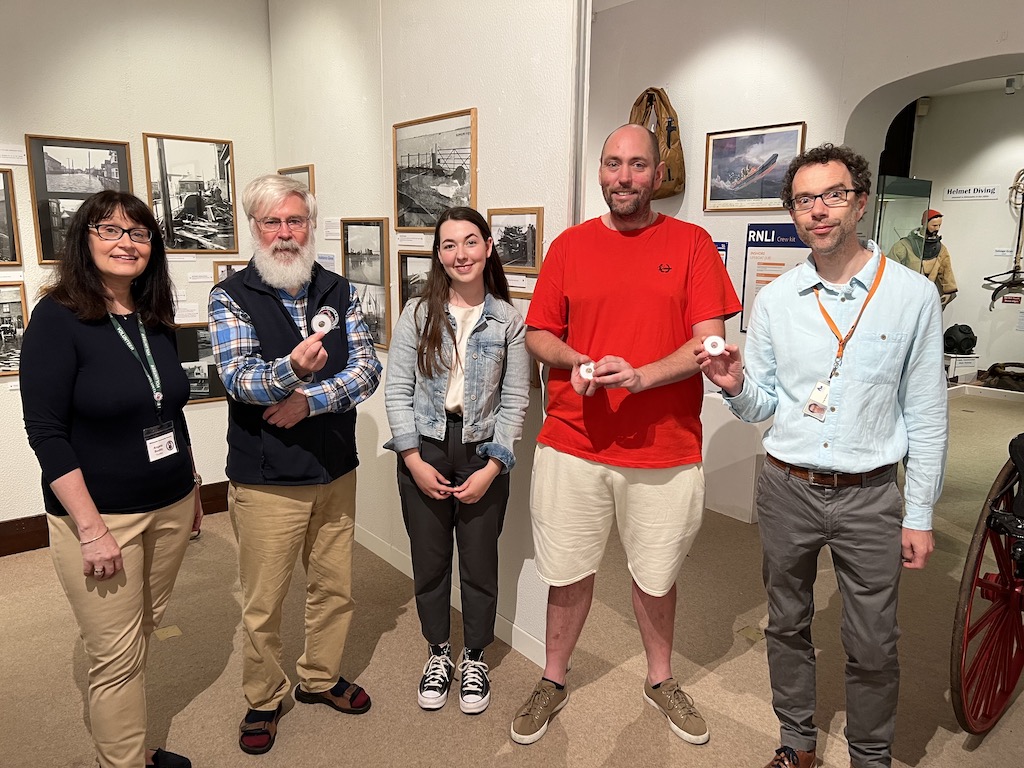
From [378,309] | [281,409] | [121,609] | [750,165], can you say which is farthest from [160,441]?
[750,165]

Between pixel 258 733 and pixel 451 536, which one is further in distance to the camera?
pixel 451 536

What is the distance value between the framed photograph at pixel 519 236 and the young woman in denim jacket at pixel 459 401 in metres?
0.24

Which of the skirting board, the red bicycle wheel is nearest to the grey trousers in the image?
the red bicycle wheel

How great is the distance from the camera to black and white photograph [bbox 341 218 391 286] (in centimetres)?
373

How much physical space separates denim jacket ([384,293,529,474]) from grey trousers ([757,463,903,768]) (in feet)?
2.99

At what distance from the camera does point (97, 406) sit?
76.5 inches

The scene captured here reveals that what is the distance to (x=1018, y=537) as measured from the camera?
2.17 metres

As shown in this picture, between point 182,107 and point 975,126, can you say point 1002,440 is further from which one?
point 182,107

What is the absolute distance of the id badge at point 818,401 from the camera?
2.02 meters

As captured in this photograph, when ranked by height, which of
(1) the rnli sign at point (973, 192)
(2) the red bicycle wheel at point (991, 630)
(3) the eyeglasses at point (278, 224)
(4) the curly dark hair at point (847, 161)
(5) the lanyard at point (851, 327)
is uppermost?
(1) the rnli sign at point (973, 192)

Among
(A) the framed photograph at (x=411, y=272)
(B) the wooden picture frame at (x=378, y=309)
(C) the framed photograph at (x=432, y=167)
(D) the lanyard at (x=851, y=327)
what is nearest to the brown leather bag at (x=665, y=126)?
(C) the framed photograph at (x=432, y=167)

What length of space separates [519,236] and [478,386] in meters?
0.70

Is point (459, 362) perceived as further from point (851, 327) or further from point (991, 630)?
point (991, 630)

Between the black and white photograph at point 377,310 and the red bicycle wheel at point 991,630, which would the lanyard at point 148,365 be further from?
the red bicycle wheel at point 991,630
